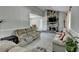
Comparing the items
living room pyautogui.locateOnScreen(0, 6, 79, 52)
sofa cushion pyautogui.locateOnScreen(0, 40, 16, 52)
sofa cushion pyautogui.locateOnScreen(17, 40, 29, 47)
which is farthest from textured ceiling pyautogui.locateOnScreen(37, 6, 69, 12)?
sofa cushion pyautogui.locateOnScreen(0, 40, 16, 52)

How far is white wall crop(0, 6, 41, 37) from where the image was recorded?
65.2 inches

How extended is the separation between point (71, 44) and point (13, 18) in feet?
2.91

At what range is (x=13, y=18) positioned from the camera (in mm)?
1691

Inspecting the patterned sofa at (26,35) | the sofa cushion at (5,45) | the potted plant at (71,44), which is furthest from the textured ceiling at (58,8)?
the sofa cushion at (5,45)

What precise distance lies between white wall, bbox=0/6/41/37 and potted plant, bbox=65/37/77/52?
0.62m

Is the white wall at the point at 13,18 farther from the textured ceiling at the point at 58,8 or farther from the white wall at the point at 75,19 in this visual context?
the white wall at the point at 75,19

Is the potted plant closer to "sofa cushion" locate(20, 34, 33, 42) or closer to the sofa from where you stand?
the sofa

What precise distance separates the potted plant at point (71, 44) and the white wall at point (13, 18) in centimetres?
62

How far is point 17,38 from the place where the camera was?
172 cm

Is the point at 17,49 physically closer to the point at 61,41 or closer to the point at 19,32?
the point at 19,32

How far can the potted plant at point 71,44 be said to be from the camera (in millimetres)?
1676
